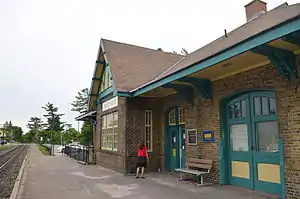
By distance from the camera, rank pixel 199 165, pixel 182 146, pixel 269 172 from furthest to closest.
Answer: pixel 182 146
pixel 199 165
pixel 269 172

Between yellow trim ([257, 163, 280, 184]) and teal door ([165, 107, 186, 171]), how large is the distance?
14.3ft

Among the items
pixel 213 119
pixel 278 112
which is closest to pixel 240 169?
pixel 213 119

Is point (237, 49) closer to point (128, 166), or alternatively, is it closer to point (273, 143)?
point (273, 143)

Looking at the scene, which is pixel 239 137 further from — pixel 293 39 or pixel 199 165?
pixel 293 39

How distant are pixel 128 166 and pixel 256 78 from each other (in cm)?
727

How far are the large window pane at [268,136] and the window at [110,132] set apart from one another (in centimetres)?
811

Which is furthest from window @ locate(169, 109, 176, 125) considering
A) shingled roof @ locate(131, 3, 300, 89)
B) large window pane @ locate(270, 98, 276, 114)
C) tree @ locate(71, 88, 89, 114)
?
tree @ locate(71, 88, 89, 114)

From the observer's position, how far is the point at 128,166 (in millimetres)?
13164

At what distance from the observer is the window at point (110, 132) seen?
15141 mm

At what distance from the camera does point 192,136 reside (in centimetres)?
1104

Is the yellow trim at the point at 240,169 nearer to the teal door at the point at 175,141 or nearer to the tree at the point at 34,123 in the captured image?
the teal door at the point at 175,141

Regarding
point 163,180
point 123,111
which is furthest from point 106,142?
point 163,180

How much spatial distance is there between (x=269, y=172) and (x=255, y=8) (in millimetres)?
7150

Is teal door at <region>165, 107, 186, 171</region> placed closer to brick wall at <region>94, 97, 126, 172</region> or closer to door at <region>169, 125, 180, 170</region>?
door at <region>169, 125, 180, 170</region>
